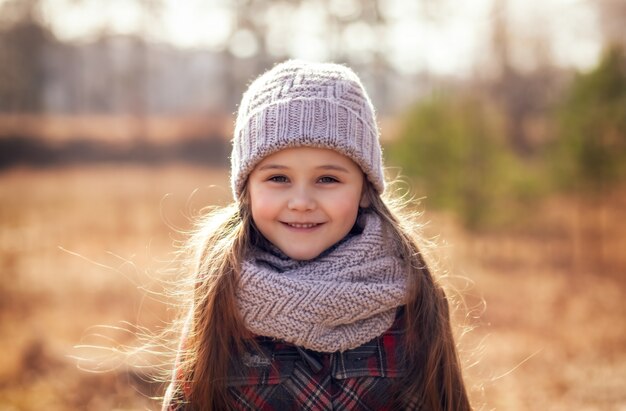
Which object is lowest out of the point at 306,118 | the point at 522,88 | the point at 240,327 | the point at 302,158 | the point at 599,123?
the point at 522,88

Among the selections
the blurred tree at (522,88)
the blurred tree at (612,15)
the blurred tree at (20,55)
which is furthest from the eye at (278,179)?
the blurred tree at (612,15)

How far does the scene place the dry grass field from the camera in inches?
197

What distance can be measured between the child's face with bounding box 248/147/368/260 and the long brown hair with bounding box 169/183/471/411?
13cm

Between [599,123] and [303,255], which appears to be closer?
[303,255]

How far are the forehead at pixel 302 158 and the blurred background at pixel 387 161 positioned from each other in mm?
537

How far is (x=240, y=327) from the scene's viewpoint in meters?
1.95

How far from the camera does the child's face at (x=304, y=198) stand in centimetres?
196

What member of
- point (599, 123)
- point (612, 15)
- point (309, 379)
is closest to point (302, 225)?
point (309, 379)

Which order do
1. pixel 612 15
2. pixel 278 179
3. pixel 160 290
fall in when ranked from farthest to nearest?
pixel 612 15 → pixel 160 290 → pixel 278 179

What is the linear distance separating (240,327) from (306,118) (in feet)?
2.19

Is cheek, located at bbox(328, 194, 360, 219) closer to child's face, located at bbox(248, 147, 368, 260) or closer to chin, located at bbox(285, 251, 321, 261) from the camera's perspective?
child's face, located at bbox(248, 147, 368, 260)

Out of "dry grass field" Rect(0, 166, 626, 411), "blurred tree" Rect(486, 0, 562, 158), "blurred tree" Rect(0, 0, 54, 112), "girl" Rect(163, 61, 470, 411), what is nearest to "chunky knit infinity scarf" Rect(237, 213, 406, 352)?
"girl" Rect(163, 61, 470, 411)

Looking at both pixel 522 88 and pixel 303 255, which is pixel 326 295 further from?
pixel 522 88

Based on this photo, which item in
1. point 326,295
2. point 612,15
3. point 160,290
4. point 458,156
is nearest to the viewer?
point 326,295
